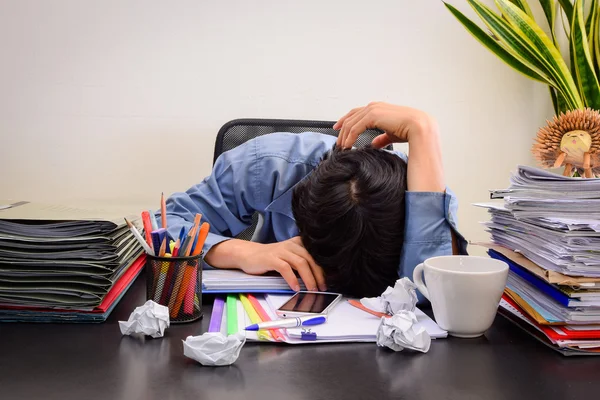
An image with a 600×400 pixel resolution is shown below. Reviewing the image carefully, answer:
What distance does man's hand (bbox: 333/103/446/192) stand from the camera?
0.95 metres

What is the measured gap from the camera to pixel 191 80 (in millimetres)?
1913

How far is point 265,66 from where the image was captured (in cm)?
195

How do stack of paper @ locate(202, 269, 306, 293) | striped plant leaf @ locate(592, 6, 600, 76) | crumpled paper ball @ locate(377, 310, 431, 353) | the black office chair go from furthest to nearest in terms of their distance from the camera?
striped plant leaf @ locate(592, 6, 600, 76) → the black office chair → stack of paper @ locate(202, 269, 306, 293) → crumpled paper ball @ locate(377, 310, 431, 353)

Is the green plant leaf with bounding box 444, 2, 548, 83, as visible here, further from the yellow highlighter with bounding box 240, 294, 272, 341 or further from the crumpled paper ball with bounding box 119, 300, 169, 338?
the crumpled paper ball with bounding box 119, 300, 169, 338

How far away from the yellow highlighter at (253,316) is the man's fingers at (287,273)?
0.26 feet

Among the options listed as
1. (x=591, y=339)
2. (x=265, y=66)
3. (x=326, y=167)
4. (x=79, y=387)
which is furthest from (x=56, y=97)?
(x=591, y=339)

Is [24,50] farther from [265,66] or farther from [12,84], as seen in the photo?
[265,66]

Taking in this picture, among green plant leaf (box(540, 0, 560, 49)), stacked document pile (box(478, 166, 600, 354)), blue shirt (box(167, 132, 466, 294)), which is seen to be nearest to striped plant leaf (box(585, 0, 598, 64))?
green plant leaf (box(540, 0, 560, 49))

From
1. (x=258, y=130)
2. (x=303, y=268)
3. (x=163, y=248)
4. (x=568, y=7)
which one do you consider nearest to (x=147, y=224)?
(x=163, y=248)

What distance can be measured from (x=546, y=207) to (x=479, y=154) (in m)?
1.46

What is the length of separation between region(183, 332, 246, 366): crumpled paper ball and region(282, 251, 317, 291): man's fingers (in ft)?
1.00

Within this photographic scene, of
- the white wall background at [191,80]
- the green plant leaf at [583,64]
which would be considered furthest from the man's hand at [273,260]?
the green plant leaf at [583,64]

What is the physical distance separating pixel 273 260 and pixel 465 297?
1.12ft

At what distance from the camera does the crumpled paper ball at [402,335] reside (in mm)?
637
